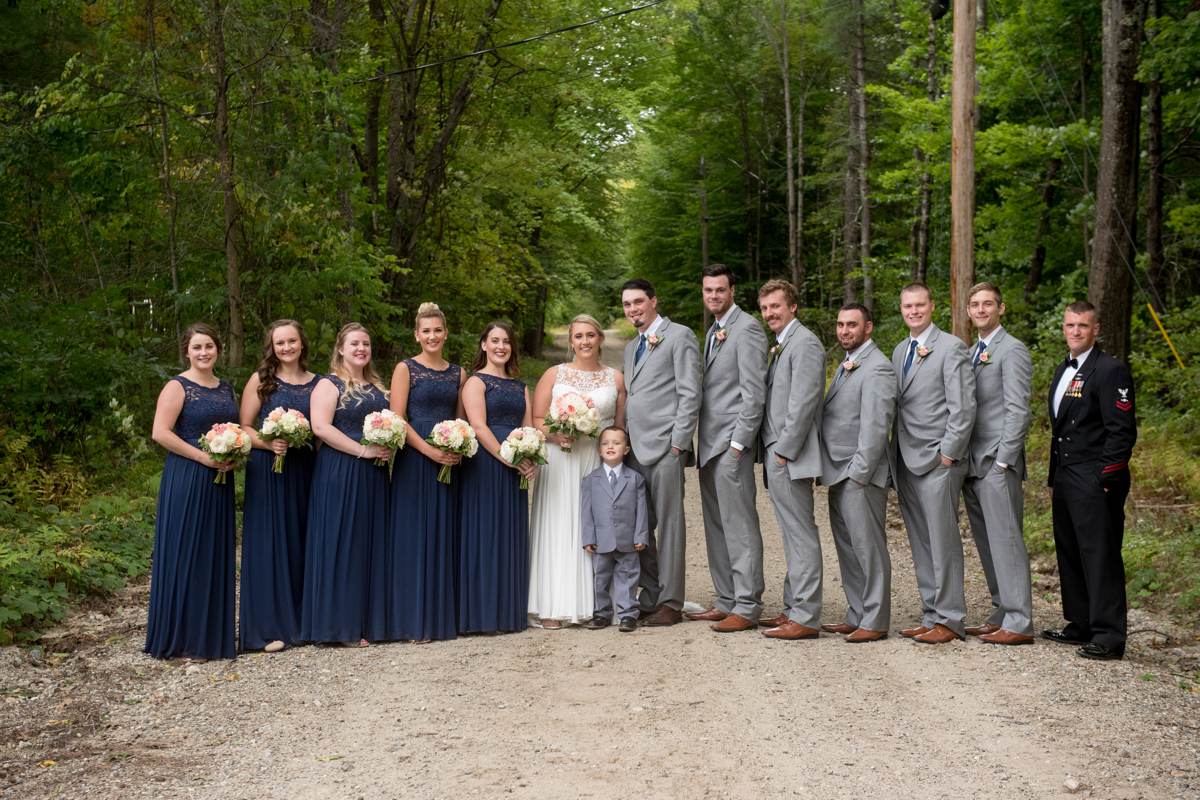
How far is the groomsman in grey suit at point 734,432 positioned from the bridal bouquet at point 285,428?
2.72m

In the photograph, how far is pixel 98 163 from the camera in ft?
38.6

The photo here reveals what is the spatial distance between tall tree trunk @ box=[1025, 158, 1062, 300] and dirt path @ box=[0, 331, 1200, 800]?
1290cm

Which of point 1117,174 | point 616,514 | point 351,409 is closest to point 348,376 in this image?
point 351,409

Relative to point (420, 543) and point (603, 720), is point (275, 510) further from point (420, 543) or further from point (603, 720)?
point (603, 720)

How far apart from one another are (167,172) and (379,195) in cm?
713

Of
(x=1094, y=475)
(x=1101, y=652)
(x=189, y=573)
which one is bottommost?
(x=1101, y=652)

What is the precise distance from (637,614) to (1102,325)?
7.42 metres

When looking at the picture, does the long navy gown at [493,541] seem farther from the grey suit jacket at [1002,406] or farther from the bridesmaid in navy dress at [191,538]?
the grey suit jacket at [1002,406]

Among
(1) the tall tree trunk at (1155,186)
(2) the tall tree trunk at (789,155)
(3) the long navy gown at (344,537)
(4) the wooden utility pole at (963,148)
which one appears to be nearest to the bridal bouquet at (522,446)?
(3) the long navy gown at (344,537)

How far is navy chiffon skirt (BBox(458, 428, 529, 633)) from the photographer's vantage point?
761cm

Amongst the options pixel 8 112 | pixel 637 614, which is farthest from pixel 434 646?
pixel 8 112

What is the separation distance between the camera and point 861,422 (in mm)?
7277

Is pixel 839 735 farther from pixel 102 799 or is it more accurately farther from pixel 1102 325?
pixel 1102 325

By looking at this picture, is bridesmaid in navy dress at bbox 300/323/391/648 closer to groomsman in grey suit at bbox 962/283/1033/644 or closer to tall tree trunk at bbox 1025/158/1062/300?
groomsman in grey suit at bbox 962/283/1033/644
